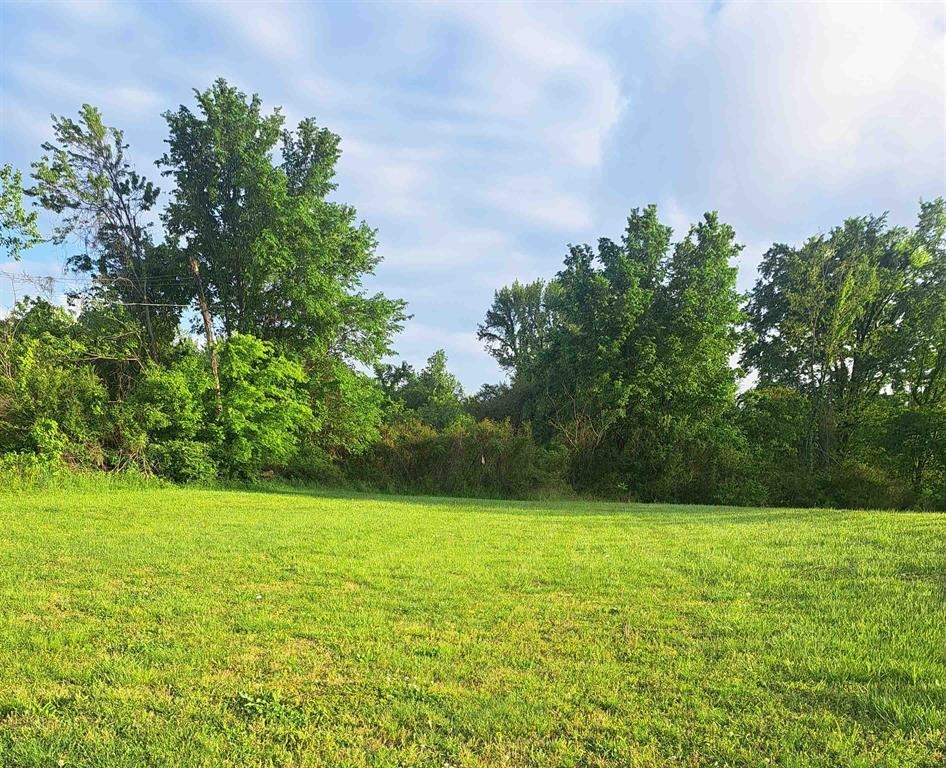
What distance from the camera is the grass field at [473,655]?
2.82 metres

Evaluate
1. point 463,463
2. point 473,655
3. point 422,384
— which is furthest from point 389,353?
point 473,655

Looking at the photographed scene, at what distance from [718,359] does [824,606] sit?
2491cm

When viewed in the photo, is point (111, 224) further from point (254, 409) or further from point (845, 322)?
point (845, 322)

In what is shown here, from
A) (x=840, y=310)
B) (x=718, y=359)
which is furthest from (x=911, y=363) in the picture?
(x=718, y=359)

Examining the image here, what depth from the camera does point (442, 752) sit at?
2.79 metres

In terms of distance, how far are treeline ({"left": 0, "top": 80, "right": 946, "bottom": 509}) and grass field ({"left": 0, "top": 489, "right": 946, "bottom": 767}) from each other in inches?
513

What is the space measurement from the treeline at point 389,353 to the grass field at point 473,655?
13.0 meters

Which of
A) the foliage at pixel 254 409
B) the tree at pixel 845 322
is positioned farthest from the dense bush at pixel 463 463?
the tree at pixel 845 322

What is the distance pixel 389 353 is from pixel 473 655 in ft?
77.5

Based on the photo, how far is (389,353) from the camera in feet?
88.6

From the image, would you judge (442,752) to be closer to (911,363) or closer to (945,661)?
(945,661)

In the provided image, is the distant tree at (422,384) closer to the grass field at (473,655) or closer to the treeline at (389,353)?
the treeline at (389,353)

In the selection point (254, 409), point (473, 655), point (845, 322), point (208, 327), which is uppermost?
point (845, 322)

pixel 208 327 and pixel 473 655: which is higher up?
pixel 208 327
